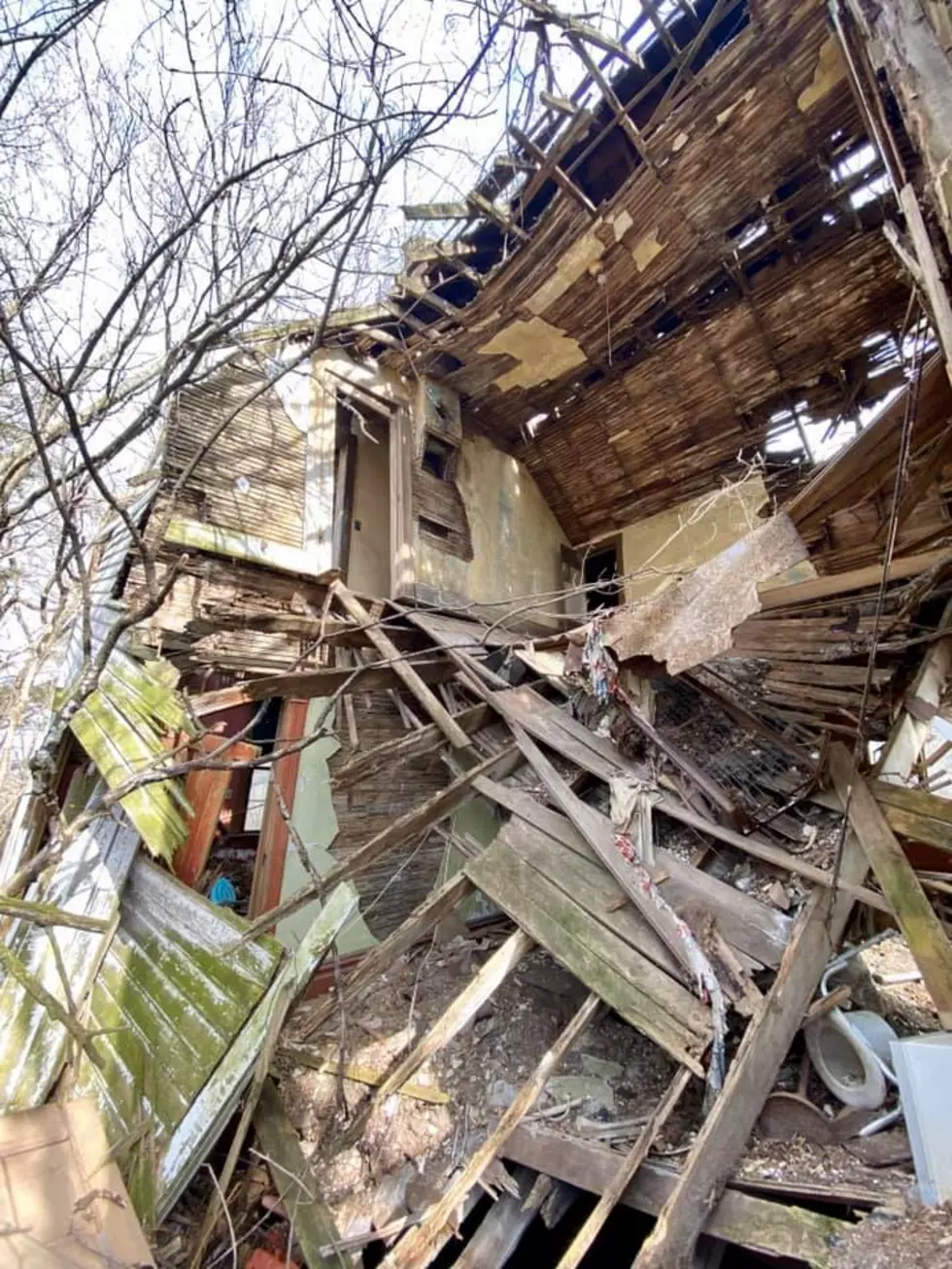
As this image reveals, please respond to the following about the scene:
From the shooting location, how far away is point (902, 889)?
2.75m

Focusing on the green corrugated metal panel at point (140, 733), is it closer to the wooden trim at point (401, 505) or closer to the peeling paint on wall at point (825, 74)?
the wooden trim at point (401, 505)

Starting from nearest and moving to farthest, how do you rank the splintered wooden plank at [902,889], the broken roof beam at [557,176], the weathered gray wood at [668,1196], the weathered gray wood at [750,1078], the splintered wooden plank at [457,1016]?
1. the weathered gray wood at [668,1196]
2. the weathered gray wood at [750,1078]
3. the splintered wooden plank at [902,889]
4. the splintered wooden plank at [457,1016]
5. the broken roof beam at [557,176]

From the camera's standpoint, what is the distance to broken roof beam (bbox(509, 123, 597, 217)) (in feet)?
15.4

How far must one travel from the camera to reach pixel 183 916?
3508 millimetres

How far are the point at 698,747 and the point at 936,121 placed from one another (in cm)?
355

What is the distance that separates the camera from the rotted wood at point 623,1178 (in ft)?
7.62

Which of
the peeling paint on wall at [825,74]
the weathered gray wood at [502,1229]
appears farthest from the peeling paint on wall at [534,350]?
→ the weathered gray wood at [502,1229]

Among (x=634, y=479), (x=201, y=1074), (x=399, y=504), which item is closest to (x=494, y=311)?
(x=399, y=504)

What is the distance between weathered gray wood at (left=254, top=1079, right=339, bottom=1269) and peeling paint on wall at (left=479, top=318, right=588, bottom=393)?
662 cm

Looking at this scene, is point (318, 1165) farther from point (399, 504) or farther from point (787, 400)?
point (787, 400)

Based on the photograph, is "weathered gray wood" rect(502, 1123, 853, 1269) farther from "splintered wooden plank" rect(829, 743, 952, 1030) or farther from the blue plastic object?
the blue plastic object

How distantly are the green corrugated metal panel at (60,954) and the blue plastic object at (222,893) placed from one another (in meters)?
1.32

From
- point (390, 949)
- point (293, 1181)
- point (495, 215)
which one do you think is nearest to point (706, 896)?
point (390, 949)

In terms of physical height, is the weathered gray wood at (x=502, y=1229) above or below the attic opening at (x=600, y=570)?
below
